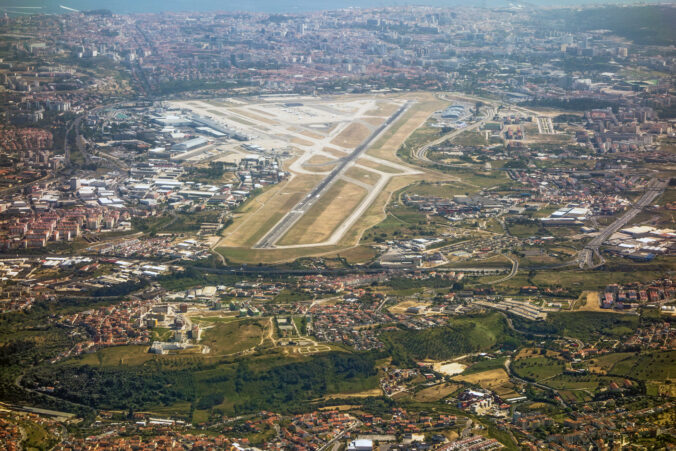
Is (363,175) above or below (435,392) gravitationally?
below

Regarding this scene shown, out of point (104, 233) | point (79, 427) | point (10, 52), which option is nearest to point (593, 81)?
→ point (10, 52)

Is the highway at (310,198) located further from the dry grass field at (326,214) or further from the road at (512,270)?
the road at (512,270)

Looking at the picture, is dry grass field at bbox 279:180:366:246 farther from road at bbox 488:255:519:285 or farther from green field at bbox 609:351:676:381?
green field at bbox 609:351:676:381

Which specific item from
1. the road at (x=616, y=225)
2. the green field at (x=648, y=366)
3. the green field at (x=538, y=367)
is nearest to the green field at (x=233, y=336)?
the green field at (x=538, y=367)

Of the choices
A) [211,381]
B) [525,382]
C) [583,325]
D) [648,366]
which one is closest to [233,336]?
[211,381]

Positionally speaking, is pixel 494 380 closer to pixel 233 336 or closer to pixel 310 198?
pixel 233 336

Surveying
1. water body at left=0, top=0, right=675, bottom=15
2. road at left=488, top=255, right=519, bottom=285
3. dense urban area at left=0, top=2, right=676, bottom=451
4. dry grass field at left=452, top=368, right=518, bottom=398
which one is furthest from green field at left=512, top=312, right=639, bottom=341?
water body at left=0, top=0, right=675, bottom=15
